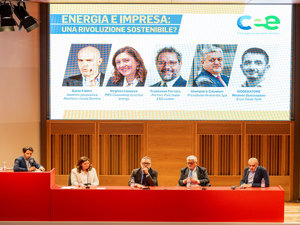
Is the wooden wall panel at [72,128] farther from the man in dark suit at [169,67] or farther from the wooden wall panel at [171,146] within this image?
the man in dark suit at [169,67]

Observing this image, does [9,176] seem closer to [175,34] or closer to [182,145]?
[182,145]

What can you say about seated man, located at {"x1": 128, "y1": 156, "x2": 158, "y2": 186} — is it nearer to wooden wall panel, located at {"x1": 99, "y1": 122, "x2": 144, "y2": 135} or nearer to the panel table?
the panel table

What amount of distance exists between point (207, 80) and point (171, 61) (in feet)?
2.44

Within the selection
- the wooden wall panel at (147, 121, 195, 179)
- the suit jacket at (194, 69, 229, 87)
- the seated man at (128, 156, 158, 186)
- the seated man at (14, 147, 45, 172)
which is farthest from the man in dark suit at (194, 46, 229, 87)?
the seated man at (14, 147, 45, 172)

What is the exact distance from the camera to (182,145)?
745 cm

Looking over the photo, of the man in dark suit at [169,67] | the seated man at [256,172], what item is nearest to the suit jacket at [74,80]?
the man in dark suit at [169,67]

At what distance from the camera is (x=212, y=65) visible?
24.2 ft

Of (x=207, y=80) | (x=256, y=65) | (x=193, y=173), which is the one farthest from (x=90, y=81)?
(x=256, y=65)

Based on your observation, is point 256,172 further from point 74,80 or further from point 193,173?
point 74,80

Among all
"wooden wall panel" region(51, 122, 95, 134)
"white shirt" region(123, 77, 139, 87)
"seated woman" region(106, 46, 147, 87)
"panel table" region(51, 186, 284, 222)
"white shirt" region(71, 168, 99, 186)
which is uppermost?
"seated woman" region(106, 46, 147, 87)

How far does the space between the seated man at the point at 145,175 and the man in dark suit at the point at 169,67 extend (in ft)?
7.30

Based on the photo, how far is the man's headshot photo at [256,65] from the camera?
24.1ft

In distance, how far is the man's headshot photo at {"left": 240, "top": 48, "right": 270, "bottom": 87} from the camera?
7.33 metres

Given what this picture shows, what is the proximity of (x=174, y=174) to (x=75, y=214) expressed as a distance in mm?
2876
